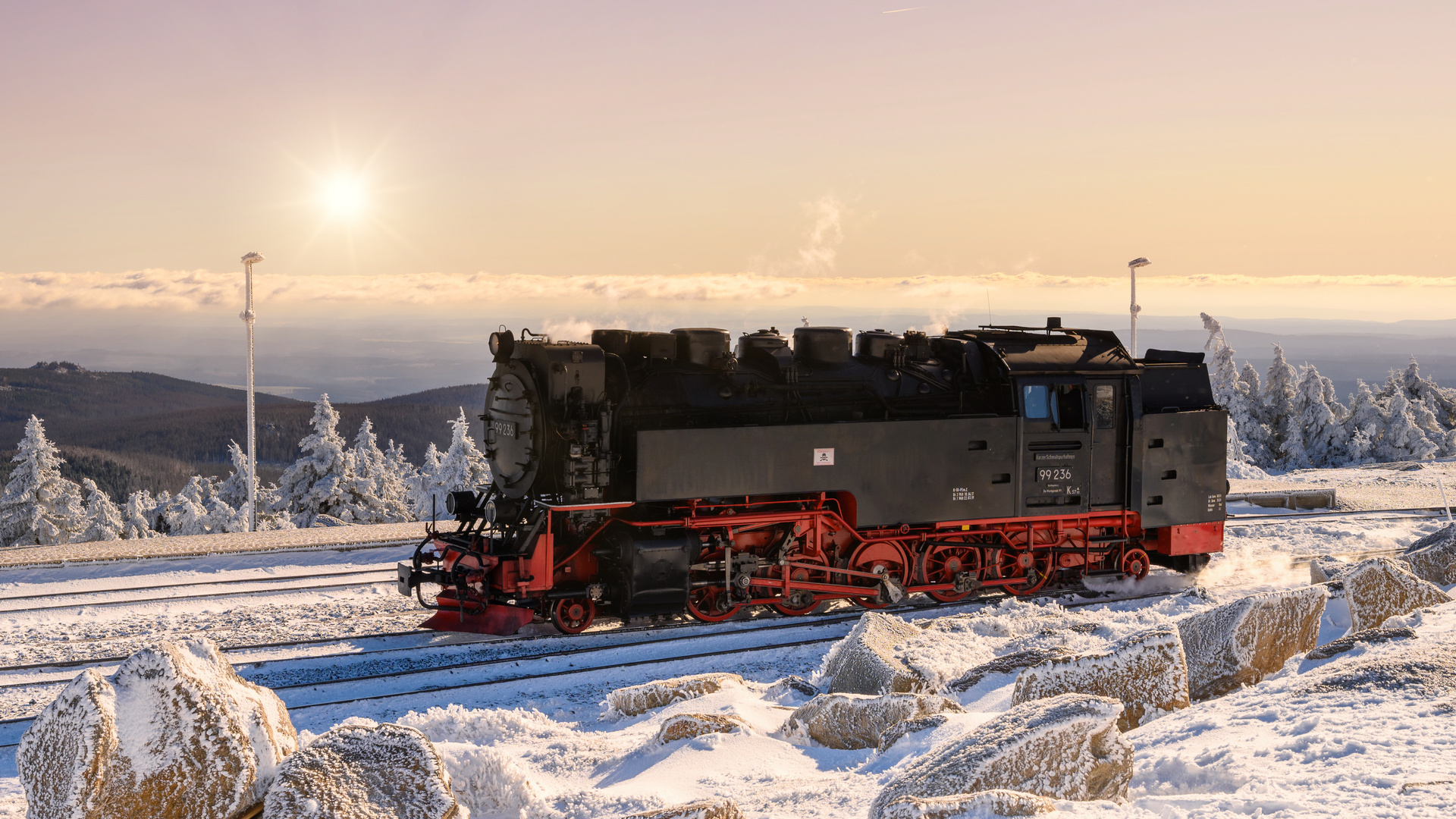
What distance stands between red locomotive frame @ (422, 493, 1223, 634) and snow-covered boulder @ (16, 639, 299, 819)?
5436 mm

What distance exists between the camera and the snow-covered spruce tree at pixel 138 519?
34.8m

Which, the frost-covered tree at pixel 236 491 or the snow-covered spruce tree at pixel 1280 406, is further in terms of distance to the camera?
the snow-covered spruce tree at pixel 1280 406

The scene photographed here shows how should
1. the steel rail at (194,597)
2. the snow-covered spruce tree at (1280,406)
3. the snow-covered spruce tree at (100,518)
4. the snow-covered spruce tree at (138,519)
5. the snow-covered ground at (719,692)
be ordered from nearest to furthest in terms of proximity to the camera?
the snow-covered ground at (719,692), the steel rail at (194,597), the snow-covered spruce tree at (100,518), the snow-covered spruce tree at (138,519), the snow-covered spruce tree at (1280,406)

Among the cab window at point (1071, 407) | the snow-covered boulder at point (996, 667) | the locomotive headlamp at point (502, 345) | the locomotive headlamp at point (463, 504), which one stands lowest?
the snow-covered boulder at point (996, 667)

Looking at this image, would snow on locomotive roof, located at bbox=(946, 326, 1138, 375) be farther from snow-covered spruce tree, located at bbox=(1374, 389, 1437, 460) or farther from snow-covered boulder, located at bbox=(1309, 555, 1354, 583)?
snow-covered spruce tree, located at bbox=(1374, 389, 1437, 460)

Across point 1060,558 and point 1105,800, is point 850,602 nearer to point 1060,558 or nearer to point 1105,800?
point 1060,558

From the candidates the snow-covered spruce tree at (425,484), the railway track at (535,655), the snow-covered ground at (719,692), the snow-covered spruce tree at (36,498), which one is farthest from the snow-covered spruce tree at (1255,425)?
the snow-covered spruce tree at (36,498)

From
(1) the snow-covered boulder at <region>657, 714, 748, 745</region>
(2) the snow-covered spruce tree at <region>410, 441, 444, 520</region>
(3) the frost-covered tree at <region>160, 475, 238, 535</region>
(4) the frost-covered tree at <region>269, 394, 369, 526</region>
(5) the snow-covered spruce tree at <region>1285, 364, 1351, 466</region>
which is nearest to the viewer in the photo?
(1) the snow-covered boulder at <region>657, 714, 748, 745</region>

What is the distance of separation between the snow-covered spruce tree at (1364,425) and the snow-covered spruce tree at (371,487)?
126 feet

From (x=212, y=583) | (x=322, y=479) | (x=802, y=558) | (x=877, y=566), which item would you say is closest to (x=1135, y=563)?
(x=877, y=566)

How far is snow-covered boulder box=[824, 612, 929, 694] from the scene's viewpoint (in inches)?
319

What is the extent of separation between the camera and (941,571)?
42.3 feet

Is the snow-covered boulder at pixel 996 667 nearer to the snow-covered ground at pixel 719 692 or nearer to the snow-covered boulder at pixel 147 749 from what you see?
the snow-covered ground at pixel 719 692

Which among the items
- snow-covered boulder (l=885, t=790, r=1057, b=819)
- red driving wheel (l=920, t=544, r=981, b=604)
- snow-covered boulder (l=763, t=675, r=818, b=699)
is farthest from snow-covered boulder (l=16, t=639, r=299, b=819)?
red driving wheel (l=920, t=544, r=981, b=604)
